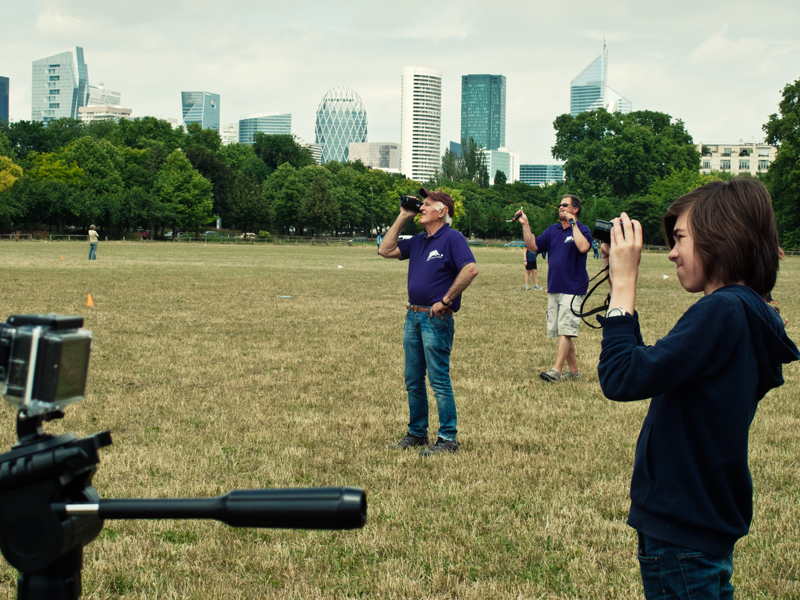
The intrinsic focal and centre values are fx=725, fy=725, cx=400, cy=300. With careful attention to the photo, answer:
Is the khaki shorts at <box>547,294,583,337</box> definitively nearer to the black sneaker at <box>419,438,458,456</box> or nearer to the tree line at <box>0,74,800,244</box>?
the black sneaker at <box>419,438,458,456</box>

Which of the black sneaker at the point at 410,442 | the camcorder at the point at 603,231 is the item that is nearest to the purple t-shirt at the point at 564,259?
the black sneaker at the point at 410,442

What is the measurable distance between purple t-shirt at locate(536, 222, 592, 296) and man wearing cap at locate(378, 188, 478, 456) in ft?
9.97

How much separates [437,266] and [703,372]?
166 inches

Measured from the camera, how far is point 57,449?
1.01 metres

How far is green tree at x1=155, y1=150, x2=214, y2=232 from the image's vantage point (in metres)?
86.8

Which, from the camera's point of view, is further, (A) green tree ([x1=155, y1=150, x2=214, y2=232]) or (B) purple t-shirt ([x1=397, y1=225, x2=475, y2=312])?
(A) green tree ([x1=155, y1=150, x2=214, y2=232])

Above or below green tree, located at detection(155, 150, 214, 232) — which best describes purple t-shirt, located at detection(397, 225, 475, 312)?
below

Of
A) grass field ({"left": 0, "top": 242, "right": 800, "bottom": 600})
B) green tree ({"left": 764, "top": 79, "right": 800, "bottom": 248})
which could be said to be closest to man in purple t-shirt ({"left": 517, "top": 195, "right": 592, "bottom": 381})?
grass field ({"left": 0, "top": 242, "right": 800, "bottom": 600})

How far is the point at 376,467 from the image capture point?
19.1 ft

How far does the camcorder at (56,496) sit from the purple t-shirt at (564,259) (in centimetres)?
832

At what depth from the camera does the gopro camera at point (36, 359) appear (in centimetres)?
100

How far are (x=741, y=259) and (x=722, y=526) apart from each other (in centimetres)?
80

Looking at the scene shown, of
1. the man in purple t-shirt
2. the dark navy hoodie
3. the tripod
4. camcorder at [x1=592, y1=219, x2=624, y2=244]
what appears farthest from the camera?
the man in purple t-shirt

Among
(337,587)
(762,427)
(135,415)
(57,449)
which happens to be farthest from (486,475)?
(57,449)
